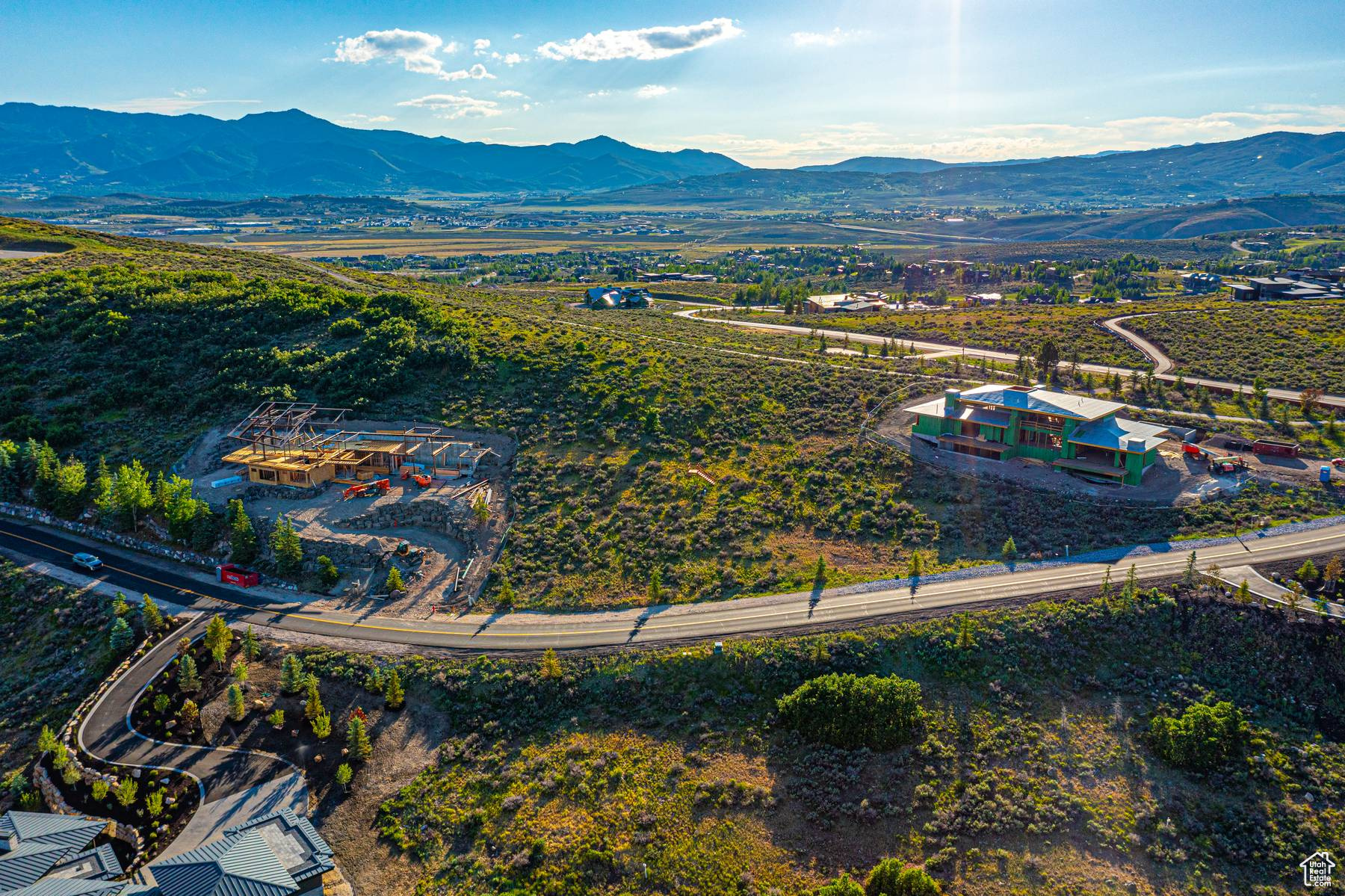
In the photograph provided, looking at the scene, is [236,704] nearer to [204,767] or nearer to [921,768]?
[204,767]

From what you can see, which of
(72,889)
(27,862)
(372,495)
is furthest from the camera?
(372,495)

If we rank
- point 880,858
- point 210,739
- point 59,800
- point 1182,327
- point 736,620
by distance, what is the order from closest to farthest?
1. point 880,858
2. point 59,800
3. point 210,739
4. point 736,620
5. point 1182,327

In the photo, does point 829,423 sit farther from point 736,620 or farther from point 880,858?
point 880,858

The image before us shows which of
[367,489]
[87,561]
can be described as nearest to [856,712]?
[367,489]

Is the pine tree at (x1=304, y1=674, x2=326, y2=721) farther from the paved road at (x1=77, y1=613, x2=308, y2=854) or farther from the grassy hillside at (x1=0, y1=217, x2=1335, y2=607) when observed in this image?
the grassy hillside at (x1=0, y1=217, x2=1335, y2=607)

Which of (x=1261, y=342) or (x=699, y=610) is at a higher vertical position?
(x=1261, y=342)

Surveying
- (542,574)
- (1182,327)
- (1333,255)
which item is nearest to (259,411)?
(542,574)

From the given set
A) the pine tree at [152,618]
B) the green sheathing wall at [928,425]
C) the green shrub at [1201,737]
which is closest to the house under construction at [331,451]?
the pine tree at [152,618]
